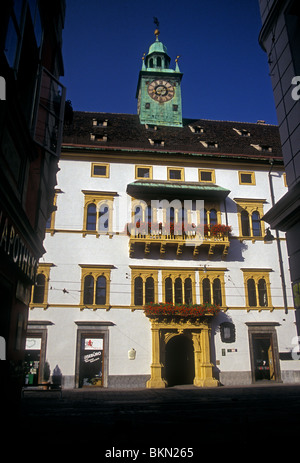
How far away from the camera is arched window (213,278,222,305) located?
94.4 feet

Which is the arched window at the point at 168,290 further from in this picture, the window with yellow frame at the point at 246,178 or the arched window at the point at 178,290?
the window with yellow frame at the point at 246,178

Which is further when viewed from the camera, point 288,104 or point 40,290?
point 40,290

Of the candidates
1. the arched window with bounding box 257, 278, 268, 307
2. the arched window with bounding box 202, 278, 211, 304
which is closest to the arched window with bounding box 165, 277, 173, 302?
the arched window with bounding box 202, 278, 211, 304

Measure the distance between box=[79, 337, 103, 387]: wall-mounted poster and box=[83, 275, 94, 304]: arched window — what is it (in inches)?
102

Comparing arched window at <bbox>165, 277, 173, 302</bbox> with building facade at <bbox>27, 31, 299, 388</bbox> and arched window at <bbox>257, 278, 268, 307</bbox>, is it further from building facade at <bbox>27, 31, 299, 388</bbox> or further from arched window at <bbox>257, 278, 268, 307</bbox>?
arched window at <bbox>257, 278, 268, 307</bbox>

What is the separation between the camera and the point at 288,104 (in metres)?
10.9

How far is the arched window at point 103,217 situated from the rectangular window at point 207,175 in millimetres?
8127

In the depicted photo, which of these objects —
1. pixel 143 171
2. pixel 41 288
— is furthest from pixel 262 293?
pixel 41 288

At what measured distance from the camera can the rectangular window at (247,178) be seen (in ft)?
106

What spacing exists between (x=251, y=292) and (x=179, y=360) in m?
7.60

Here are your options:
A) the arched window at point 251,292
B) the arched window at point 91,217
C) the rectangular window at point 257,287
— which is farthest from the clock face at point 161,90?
the arched window at point 251,292

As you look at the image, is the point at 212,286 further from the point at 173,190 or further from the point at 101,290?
the point at 101,290
